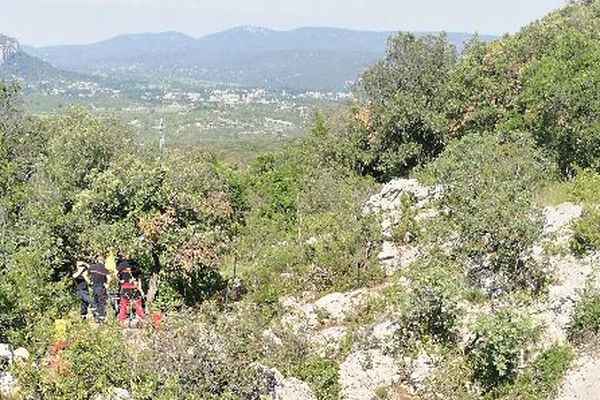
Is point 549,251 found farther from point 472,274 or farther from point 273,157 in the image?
point 273,157

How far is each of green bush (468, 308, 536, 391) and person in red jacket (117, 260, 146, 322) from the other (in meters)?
7.58

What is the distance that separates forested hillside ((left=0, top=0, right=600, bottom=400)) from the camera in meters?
12.2

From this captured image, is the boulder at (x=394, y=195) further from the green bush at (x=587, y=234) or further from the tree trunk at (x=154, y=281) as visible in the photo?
the tree trunk at (x=154, y=281)

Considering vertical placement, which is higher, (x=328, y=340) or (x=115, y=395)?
(x=115, y=395)

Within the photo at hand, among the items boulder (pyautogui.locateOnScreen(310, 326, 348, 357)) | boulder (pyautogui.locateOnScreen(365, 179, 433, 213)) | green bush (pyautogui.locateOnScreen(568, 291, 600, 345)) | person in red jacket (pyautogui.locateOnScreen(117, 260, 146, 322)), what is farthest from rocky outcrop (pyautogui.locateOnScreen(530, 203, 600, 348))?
person in red jacket (pyautogui.locateOnScreen(117, 260, 146, 322))

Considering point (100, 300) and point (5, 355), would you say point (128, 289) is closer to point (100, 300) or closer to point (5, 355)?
point (100, 300)

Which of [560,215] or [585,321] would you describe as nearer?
[585,321]

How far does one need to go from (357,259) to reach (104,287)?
6351 mm

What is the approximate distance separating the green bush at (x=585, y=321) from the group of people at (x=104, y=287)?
9.16m

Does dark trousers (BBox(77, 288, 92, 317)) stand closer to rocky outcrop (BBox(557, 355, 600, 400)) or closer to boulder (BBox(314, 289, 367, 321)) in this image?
boulder (BBox(314, 289, 367, 321))

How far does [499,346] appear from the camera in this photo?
509 inches

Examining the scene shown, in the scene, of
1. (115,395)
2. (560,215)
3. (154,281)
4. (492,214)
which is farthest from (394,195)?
(115,395)

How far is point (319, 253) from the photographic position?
18.8m

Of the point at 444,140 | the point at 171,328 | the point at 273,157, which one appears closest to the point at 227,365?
the point at 171,328
